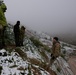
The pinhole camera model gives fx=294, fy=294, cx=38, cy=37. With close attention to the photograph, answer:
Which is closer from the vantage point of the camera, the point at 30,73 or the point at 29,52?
the point at 30,73

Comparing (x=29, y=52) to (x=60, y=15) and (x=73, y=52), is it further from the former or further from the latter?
(x=60, y=15)

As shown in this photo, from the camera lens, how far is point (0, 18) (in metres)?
17.3

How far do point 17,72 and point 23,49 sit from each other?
16.8 ft

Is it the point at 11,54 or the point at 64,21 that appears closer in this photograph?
the point at 11,54

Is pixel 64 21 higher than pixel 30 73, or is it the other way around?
pixel 30 73

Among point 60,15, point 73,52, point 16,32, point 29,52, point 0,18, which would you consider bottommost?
point 60,15

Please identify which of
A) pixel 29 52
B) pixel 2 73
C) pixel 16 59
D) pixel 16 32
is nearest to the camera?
pixel 2 73

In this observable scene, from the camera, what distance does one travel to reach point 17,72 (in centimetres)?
1493

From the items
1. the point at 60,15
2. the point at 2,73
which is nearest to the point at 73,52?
the point at 2,73

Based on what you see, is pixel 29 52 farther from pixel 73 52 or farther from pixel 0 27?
pixel 73 52

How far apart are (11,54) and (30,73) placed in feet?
7.16

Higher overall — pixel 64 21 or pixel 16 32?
pixel 16 32

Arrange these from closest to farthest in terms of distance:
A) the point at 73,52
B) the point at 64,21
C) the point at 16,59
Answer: the point at 16,59, the point at 73,52, the point at 64,21

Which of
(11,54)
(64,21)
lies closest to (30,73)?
(11,54)
